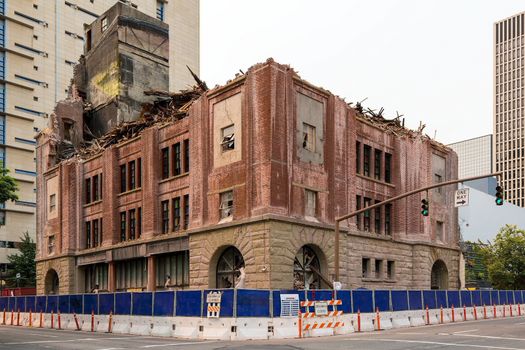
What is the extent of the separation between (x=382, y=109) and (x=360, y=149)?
630cm

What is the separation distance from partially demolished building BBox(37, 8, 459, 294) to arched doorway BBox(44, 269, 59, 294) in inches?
4.7

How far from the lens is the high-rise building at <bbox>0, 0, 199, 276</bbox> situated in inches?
3708

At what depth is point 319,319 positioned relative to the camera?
93.1 ft

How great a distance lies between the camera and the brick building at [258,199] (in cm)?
3494

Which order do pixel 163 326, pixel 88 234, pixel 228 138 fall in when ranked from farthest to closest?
pixel 88 234 < pixel 228 138 < pixel 163 326

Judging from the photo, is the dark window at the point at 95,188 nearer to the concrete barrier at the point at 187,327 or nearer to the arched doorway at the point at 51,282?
the arched doorway at the point at 51,282

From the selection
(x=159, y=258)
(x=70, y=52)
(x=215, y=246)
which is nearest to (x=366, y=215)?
(x=215, y=246)

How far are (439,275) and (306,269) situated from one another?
16091 millimetres

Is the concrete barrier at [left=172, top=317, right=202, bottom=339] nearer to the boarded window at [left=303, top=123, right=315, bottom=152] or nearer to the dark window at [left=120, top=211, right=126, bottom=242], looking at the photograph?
the boarded window at [left=303, top=123, right=315, bottom=152]

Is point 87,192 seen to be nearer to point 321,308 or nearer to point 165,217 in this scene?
point 165,217

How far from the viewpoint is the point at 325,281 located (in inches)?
1443

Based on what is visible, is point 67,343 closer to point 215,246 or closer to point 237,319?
point 237,319

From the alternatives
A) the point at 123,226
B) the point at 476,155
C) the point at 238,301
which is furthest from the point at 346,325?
the point at 476,155

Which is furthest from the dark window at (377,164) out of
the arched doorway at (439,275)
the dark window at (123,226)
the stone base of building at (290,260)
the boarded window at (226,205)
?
the dark window at (123,226)
